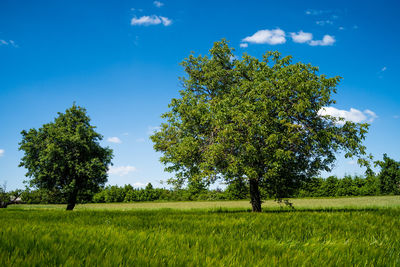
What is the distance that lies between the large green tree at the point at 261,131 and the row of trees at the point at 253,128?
0.06 metres

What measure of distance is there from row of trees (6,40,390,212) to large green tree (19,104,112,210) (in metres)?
16.4

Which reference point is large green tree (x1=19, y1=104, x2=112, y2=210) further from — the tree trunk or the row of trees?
the tree trunk

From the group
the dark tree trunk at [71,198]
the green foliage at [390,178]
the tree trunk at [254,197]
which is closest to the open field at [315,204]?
the dark tree trunk at [71,198]

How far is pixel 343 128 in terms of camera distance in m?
15.7

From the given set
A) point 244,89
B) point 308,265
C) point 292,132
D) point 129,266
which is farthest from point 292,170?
point 129,266

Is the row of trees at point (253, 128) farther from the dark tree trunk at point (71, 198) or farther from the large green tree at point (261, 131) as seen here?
the dark tree trunk at point (71, 198)

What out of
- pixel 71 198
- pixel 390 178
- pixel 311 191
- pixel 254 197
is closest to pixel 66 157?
pixel 71 198

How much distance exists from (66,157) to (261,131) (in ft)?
84.1

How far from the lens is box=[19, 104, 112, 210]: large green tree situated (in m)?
29.7

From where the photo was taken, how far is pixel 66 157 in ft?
97.9

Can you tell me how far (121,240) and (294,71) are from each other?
15834 millimetres

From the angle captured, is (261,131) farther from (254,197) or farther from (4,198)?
(4,198)

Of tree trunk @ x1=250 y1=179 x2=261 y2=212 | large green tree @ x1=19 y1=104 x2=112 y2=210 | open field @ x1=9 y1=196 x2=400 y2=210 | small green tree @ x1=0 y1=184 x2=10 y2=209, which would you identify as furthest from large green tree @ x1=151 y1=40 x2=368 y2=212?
small green tree @ x1=0 y1=184 x2=10 y2=209

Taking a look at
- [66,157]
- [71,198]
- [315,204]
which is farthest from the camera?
[315,204]
